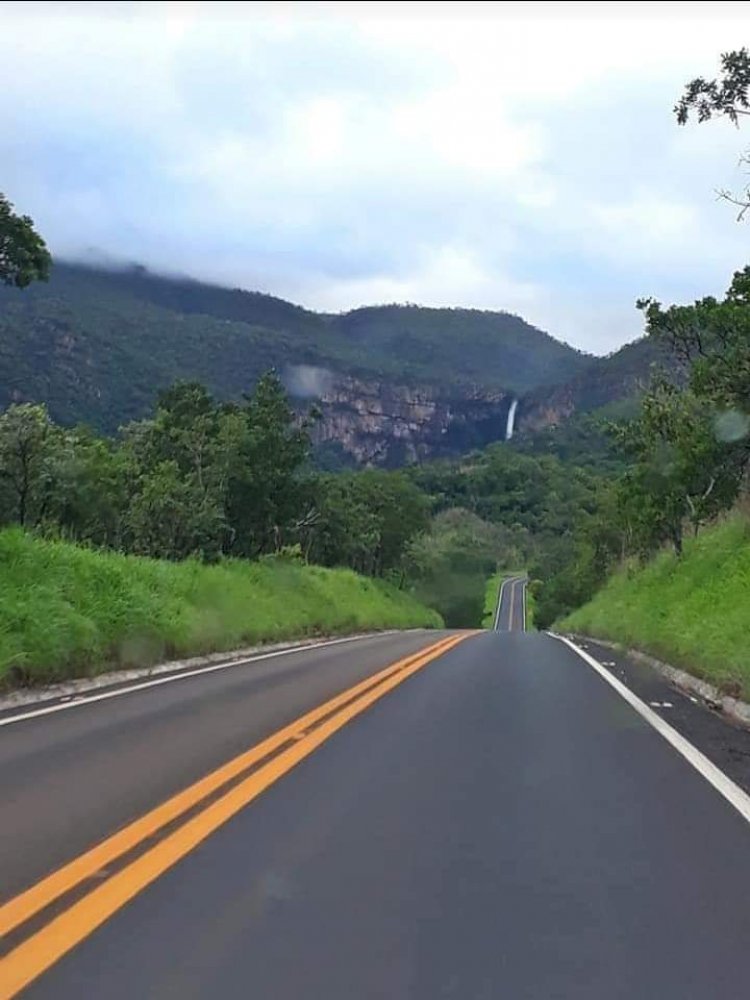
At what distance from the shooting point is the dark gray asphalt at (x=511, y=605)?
10331 centimetres

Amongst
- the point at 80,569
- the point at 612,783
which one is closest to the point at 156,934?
the point at 612,783

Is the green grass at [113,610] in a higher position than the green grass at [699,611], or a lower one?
lower

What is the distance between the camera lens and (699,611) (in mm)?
19531

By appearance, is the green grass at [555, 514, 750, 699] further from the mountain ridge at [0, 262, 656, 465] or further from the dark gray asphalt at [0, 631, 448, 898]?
the mountain ridge at [0, 262, 656, 465]

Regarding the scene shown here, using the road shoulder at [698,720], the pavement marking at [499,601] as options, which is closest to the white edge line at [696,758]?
the road shoulder at [698,720]

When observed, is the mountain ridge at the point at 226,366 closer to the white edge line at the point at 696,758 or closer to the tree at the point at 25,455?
the tree at the point at 25,455

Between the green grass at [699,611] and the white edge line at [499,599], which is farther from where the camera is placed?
the white edge line at [499,599]

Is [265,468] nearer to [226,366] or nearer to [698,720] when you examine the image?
[698,720]

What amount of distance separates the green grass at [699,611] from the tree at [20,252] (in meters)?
12.3

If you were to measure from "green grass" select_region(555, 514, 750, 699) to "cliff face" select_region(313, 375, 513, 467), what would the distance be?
139072 mm

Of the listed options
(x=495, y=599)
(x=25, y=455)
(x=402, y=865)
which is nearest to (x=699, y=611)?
(x=402, y=865)

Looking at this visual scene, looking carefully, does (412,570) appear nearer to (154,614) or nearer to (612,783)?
(154,614)

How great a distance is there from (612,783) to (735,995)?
13.4ft

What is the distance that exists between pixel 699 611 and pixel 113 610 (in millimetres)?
9509
